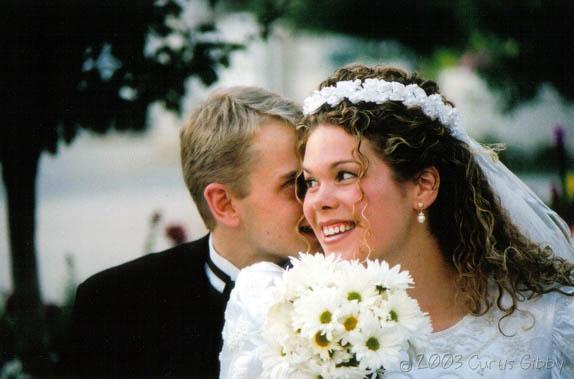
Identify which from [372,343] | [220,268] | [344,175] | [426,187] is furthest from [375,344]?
[220,268]

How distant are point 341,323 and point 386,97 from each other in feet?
3.49

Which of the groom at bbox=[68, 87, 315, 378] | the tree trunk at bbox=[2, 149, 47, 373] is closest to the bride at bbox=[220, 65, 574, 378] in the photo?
the groom at bbox=[68, 87, 315, 378]

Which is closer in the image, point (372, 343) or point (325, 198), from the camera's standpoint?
point (372, 343)

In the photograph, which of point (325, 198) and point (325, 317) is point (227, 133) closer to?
point (325, 198)

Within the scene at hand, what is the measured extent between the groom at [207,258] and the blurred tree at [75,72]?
2.52 ft

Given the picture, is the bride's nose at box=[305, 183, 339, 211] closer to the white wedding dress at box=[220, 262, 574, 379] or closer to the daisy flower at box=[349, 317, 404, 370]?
the white wedding dress at box=[220, 262, 574, 379]

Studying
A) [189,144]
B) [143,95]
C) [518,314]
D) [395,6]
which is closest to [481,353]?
[518,314]

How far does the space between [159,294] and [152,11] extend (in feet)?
5.32

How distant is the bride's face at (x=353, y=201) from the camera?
306cm

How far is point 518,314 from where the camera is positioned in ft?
10.5

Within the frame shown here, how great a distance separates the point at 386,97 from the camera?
10.5 ft

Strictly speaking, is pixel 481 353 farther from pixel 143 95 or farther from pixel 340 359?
pixel 143 95

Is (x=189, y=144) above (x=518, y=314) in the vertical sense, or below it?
above

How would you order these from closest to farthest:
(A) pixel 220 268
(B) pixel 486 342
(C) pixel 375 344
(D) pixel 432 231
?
(C) pixel 375 344 < (B) pixel 486 342 < (D) pixel 432 231 < (A) pixel 220 268
